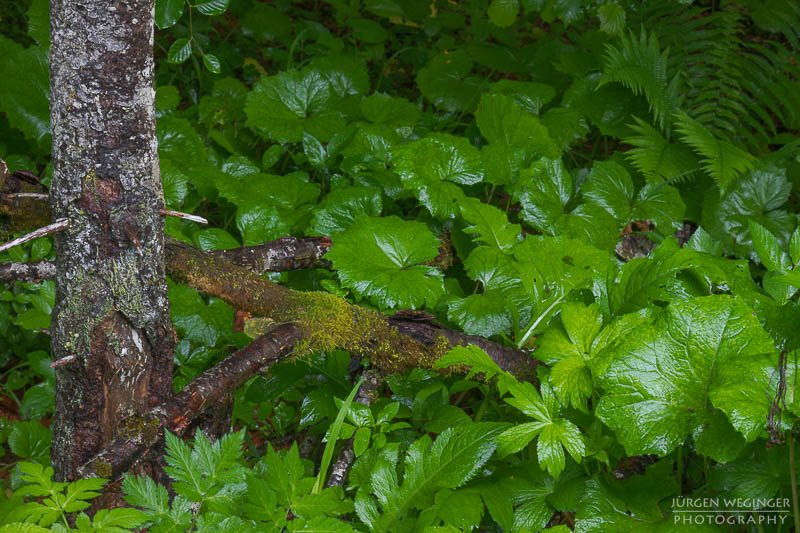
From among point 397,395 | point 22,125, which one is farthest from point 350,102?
point 397,395

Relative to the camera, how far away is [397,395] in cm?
198

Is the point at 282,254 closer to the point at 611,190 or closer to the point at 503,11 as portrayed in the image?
the point at 611,190

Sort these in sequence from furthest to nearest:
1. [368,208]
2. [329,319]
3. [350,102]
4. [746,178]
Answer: [350,102], [746,178], [368,208], [329,319]

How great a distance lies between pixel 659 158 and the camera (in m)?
3.20

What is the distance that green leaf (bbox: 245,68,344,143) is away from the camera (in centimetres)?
300

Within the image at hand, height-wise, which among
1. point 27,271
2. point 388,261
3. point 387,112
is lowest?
point 388,261

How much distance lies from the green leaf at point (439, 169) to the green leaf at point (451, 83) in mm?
1187

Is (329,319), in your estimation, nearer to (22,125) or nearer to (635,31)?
(22,125)

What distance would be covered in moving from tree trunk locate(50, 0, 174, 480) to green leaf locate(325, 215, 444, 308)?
0.63 m

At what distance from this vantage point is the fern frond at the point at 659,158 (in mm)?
3137

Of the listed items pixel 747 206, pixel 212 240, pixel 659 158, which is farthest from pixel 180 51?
pixel 747 206

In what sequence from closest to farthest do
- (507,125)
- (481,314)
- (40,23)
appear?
1. (481,314)
2. (507,125)
3. (40,23)

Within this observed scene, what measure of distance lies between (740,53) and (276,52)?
9.63ft

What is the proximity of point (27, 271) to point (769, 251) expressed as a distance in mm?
2016
